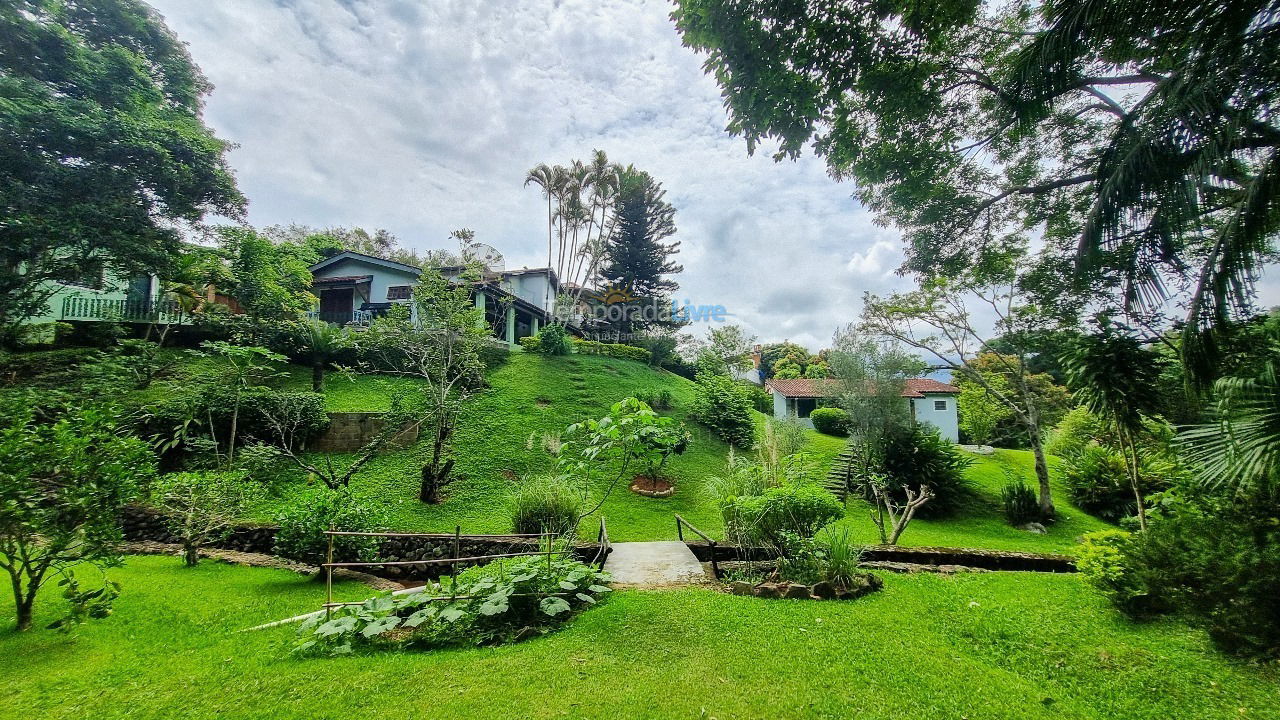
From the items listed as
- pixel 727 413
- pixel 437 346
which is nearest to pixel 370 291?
pixel 437 346

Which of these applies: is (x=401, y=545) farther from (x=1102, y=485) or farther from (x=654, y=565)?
(x=1102, y=485)

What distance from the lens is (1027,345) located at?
30.3ft

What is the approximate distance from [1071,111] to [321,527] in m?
11.7

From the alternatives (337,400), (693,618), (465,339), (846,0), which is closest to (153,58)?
(337,400)

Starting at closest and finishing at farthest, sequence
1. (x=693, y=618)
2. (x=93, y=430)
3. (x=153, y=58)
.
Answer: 1. (x=93, y=430)
2. (x=693, y=618)
3. (x=153, y=58)

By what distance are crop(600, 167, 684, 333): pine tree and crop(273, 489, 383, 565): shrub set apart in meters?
20.2

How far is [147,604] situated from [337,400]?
8.70 meters

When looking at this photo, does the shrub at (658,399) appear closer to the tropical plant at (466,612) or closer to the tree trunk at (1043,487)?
the tree trunk at (1043,487)

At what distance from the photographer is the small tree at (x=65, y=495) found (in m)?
2.92

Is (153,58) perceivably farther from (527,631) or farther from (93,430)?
(527,631)

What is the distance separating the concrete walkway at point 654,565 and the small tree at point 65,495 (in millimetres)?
4335

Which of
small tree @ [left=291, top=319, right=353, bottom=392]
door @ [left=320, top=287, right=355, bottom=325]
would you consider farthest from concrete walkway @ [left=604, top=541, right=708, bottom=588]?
door @ [left=320, top=287, right=355, bottom=325]

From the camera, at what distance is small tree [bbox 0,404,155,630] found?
115 inches

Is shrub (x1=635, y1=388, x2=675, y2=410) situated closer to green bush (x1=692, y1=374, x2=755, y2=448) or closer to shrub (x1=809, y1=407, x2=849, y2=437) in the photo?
green bush (x1=692, y1=374, x2=755, y2=448)
